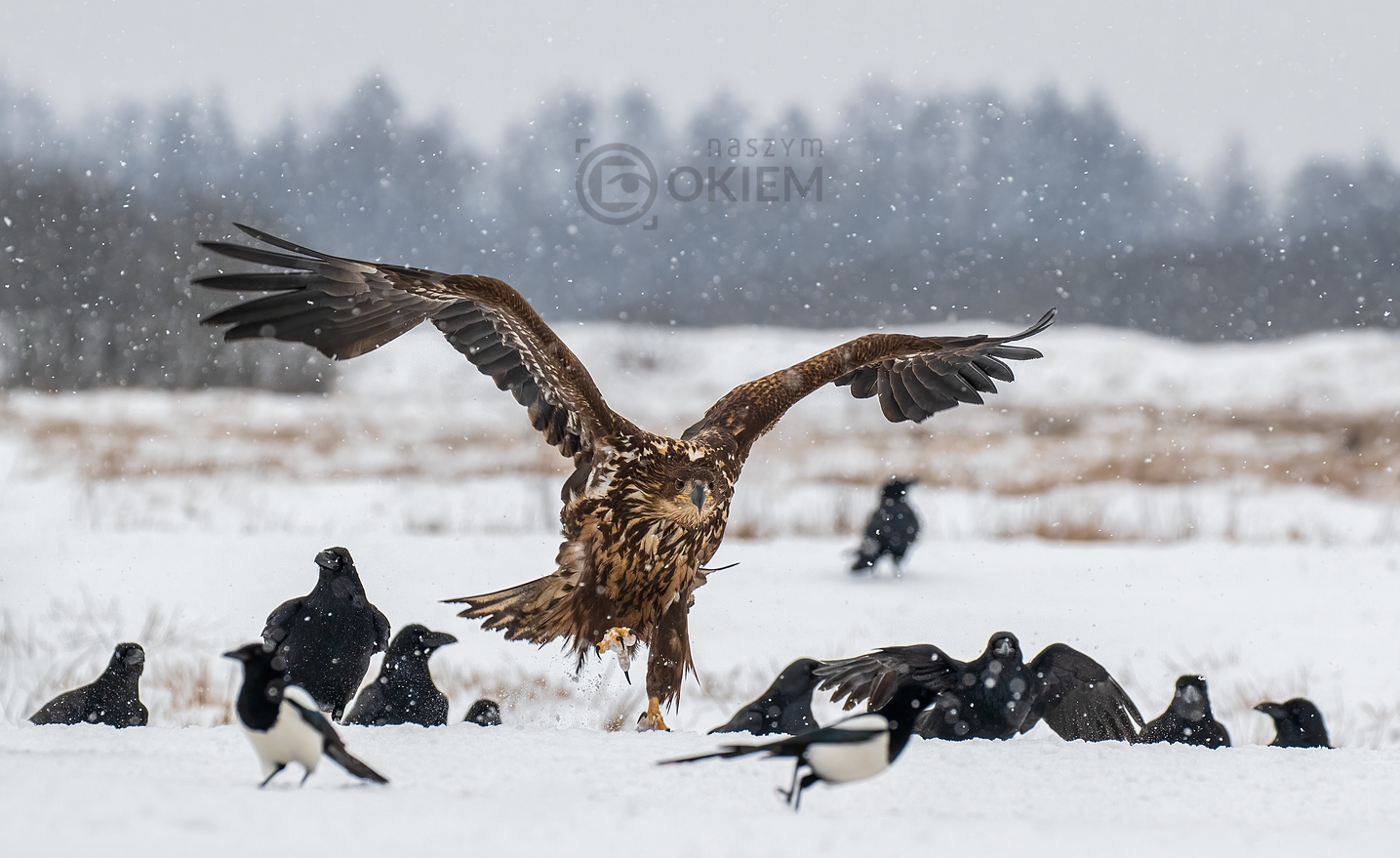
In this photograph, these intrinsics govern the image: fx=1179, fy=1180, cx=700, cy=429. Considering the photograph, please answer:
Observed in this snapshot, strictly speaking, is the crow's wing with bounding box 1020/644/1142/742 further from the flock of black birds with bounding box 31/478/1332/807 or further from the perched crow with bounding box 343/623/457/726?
the perched crow with bounding box 343/623/457/726

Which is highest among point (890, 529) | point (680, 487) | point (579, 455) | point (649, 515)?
point (579, 455)

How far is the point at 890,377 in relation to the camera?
5789 mm

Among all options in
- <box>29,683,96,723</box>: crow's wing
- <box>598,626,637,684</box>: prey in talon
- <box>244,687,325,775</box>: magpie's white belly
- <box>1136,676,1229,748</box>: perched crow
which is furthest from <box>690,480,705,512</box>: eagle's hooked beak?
<box>29,683,96,723</box>: crow's wing

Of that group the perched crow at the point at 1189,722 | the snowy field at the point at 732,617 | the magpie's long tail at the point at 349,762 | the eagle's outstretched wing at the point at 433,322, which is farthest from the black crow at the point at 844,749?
the perched crow at the point at 1189,722

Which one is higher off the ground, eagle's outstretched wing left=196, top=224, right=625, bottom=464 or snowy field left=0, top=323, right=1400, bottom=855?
eagle's outstretched wing left=196, top=224, right=625, bottom=464

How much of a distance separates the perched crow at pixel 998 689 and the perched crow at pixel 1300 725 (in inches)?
21.1

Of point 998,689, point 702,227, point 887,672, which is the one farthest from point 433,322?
point 702,227

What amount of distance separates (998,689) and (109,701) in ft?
10.9

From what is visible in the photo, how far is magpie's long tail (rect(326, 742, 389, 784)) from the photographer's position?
2.72 meters

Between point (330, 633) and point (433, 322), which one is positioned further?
point (433, 322)

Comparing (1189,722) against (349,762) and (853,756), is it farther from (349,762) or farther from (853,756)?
(349,762)

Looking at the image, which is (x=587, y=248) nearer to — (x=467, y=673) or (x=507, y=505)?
(x=507, y=505)

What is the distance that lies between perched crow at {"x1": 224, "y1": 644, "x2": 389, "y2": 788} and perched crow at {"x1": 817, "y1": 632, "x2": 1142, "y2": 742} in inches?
88.2

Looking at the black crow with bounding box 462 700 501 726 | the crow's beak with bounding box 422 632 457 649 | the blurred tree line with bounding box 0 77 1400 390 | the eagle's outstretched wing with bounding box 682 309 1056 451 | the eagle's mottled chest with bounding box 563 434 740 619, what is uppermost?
the blurred tree line with bounding box 0 77 1400 390
